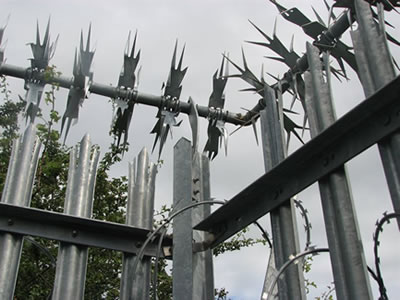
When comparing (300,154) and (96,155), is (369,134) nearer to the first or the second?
(300,154)

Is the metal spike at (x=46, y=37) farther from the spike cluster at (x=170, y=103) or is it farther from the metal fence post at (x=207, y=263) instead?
the metal fence post at (x=207, y=263)

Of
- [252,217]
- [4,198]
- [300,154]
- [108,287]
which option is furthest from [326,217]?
[108,287]

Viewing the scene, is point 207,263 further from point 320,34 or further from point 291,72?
Answer: point 320,34

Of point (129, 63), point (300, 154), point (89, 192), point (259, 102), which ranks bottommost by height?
point (300, 154)

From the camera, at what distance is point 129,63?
4.84 meters

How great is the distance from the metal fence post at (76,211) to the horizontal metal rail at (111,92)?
100 centimetres

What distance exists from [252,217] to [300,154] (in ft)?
1.93

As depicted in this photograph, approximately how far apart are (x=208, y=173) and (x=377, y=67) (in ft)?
5.72

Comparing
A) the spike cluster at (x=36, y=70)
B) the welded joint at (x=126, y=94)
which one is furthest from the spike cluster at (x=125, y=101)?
the spike cluster at (x=36, y=70)

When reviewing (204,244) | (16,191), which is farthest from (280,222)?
(16,191)

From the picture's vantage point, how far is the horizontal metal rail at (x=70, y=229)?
331 cm

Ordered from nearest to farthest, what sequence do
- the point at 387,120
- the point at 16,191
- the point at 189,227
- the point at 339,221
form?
the point at 387,120 < the point at 339,221 < the point at 16,191 < the point at 189,227

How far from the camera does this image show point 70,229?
3441 millimetres

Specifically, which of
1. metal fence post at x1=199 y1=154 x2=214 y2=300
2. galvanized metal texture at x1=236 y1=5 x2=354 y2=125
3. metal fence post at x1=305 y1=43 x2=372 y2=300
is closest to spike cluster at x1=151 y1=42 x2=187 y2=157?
galvanized metal texture at x1=236 y1=5 x2=354 y2=125
